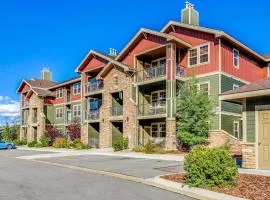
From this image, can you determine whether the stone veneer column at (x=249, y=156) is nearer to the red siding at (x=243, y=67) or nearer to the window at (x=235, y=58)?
the red siding at (x=243, y=67)

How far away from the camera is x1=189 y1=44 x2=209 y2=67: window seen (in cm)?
2992

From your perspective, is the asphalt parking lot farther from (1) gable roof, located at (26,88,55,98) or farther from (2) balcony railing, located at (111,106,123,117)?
(1) gable roof, located at (26,88,55,98)

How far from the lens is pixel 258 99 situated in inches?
585

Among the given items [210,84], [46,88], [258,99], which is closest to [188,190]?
[258,99]

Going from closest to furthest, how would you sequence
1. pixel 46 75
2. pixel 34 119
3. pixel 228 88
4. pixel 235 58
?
pixel 228 88
pixel 235 58
pixel 34 119
pixel 46 75

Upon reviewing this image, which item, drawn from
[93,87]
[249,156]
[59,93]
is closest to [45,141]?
[59,93]

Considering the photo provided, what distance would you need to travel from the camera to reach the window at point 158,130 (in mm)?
33594

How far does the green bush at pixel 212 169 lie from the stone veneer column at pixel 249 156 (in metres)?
4.25

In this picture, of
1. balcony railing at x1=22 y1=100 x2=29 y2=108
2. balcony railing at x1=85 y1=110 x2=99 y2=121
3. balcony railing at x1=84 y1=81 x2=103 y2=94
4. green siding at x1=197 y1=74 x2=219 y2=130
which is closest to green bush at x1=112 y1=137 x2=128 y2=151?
balcony railing at x1=85 y1=110 x2=99 y2=121

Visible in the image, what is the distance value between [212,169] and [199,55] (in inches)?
828

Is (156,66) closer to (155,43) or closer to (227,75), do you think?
(155,43)

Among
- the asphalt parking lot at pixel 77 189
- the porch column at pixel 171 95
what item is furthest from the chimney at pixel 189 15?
the asphalt parking lot at pixel 77 189

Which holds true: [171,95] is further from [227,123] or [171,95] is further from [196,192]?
[196,192]

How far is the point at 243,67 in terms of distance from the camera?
32.2m
